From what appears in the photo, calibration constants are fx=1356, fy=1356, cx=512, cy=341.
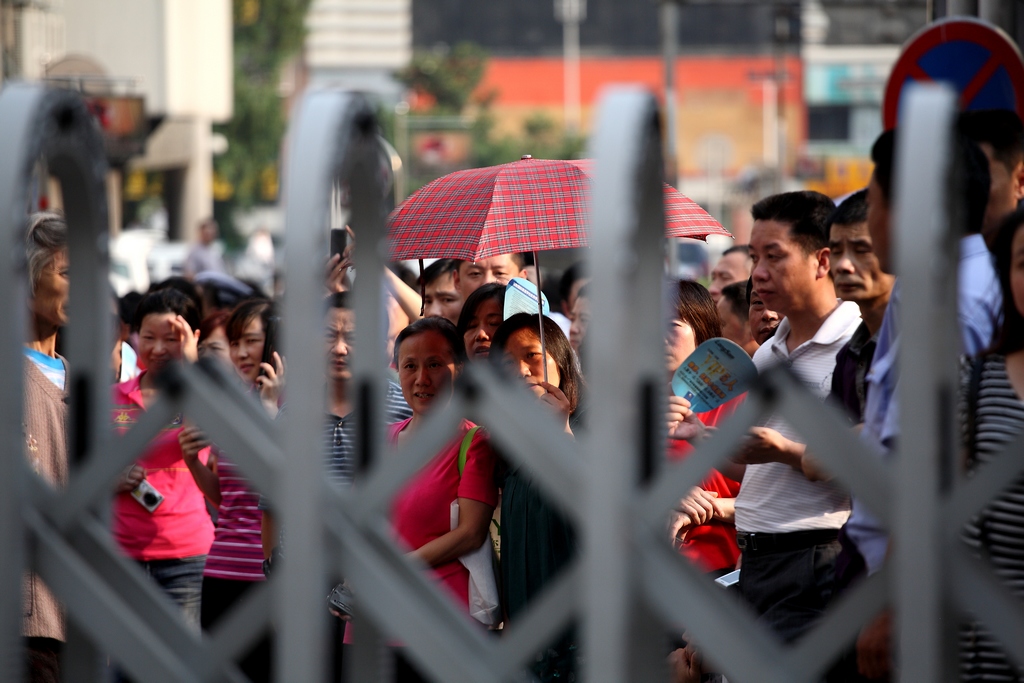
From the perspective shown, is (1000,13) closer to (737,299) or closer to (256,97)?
(737,299)

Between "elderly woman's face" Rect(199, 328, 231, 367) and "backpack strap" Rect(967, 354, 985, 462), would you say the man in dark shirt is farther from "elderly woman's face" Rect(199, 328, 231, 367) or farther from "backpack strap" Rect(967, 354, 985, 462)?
"elderly woman's face" Rect(199, 328, 231, 367)

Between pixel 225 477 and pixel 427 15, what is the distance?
90.2 m

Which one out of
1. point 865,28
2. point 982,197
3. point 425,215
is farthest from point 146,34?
point 982,197

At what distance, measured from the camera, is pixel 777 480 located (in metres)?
3.74

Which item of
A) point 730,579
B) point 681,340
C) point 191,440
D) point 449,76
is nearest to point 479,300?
point 681,340

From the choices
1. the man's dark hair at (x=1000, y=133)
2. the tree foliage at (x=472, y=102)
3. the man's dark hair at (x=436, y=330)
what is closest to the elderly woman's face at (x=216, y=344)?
the man's dark hair at (x=436, y=330)

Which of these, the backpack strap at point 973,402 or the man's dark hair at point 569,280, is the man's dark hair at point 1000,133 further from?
the man's dark hair at point 569,280

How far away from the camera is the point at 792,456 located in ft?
10.8

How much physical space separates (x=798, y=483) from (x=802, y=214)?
0.93 m

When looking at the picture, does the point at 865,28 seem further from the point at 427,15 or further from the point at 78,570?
the point at 427,15

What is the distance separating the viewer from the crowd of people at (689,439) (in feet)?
8.02

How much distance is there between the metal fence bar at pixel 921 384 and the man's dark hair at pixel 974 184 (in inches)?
34.8

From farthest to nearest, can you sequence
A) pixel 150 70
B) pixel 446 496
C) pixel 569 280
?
1. pixel 150 70
2. pixel 569 280
3. pixel 446 496

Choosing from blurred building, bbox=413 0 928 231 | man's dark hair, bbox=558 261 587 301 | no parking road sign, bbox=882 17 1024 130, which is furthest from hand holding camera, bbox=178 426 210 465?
blurred building, bbox=413 0 928 231
